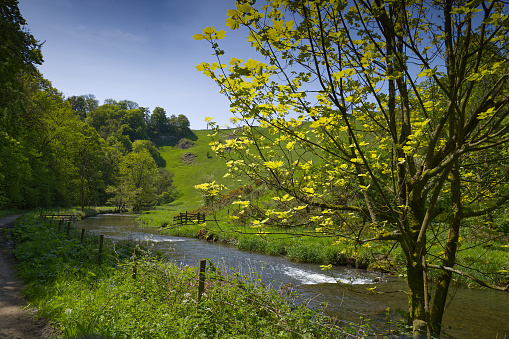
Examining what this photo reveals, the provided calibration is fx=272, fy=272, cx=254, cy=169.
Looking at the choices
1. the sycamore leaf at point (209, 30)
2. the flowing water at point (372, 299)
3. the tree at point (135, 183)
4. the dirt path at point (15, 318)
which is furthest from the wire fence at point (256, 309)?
the tree at point (135, 183)

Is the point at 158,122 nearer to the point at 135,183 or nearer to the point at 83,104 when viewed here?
the point at 83,104

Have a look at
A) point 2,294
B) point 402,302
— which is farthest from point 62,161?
point 402,302

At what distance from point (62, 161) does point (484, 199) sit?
1450 inches

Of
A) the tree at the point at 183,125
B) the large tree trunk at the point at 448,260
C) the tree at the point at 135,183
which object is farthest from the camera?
the tree at the point at 183,125

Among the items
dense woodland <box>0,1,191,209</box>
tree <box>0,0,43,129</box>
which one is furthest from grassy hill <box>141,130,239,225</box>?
tree <box>0,0,43,129</box>

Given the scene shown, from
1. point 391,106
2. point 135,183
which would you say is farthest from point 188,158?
point 391,106

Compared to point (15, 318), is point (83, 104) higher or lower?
higher

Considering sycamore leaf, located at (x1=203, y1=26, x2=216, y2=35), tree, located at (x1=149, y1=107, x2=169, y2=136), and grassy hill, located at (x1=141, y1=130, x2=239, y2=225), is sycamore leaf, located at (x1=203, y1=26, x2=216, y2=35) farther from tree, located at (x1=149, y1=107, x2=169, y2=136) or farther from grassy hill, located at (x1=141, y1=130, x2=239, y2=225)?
tree, located at (x1=149, y1=107, x2=169, y2=136)

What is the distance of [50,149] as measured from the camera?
28844 millimetres

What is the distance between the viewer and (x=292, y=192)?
307cm

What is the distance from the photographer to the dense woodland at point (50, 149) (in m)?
11.3

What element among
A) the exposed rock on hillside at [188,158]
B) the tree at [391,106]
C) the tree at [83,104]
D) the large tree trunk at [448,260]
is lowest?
the large tree trunk at [448,260]

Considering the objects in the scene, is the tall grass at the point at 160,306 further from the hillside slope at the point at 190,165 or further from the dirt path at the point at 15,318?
the hillside slope at the point at 190,165

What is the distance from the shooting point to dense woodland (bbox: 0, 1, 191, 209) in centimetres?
1134
